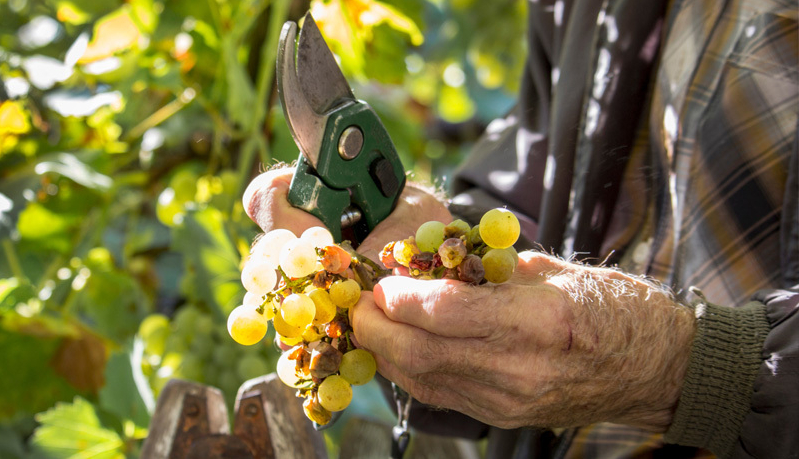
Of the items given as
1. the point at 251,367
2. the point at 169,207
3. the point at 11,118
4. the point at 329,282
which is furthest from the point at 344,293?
the point at 11,118

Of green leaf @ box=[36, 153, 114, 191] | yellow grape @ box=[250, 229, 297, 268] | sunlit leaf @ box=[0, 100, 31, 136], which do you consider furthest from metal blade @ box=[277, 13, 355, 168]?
sunlit leaf @ box=[0, 100, 31, 136]

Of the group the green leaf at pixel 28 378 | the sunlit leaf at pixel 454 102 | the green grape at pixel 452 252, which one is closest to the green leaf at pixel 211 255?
the green leaf at pixel 28 378

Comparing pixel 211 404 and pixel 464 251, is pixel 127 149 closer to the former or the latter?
pixel 211 404

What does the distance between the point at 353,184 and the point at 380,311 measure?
0.59ft

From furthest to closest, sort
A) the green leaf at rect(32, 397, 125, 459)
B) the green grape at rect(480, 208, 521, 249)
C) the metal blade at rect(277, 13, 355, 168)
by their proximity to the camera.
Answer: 1. the green leaf at rect(32, 397, 125, 459)
2. the metal blade at rect(277, 13, 355, 168)
3. the green grape at rect(480, 208, 521, 249)

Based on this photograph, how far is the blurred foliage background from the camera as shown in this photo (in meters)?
1.17

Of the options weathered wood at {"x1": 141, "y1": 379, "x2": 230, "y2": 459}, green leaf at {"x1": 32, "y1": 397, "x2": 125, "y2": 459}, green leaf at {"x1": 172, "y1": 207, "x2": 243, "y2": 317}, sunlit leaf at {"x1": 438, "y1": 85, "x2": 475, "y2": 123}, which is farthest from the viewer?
sunlit leaf at {"x1": 438, "y1": 85, "x2": 475, "y2": 123}

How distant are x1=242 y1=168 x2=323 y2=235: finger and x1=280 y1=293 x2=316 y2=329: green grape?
17cm

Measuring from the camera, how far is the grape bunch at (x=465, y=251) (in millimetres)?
560

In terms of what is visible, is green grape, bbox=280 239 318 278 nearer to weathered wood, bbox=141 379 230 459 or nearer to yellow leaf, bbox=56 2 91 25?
weathered wood, bbox=141 379 230 459

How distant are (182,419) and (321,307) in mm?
308

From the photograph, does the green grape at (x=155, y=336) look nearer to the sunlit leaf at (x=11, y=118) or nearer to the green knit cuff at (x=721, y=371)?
the sunlit leaf at (x=11, y=118)

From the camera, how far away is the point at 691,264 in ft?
3.14

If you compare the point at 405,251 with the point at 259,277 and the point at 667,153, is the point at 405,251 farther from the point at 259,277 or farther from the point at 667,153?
the point at 667,153
